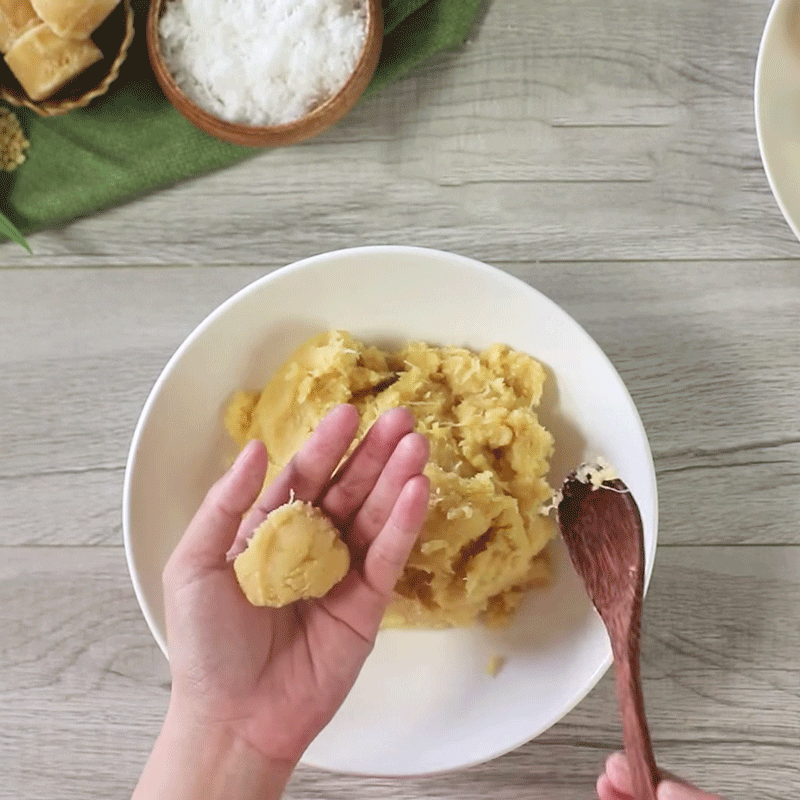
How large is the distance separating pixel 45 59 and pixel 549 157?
60 cm

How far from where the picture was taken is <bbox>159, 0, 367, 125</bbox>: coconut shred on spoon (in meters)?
1.08

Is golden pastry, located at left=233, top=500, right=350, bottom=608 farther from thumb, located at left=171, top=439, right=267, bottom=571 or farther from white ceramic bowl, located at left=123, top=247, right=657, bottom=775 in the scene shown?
white ceramic bowl, located at left=123, top=247, right=657, bottom=775

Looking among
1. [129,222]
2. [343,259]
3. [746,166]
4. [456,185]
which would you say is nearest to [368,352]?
[343,259]

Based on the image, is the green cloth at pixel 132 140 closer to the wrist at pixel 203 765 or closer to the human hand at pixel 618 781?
the wrist at pixel 203 765

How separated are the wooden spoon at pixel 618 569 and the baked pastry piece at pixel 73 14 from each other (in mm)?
742

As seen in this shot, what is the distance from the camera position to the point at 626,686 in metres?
0.87

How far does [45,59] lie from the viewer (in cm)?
107

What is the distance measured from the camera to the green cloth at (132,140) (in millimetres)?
1137

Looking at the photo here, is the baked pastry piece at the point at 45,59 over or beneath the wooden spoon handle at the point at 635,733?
over

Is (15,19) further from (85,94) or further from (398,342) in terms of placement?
(398,342)

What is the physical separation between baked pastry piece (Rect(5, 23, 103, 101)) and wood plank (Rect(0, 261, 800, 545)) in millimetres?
229

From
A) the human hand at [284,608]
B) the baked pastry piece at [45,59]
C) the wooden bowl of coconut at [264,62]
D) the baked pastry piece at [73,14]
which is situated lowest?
the human hand at [284,608]

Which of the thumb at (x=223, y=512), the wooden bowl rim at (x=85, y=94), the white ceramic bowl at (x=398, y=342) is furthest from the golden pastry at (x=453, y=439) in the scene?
the wooden bowl rim at (x=85, y=94)

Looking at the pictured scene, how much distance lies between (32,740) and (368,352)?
0.65 metres
